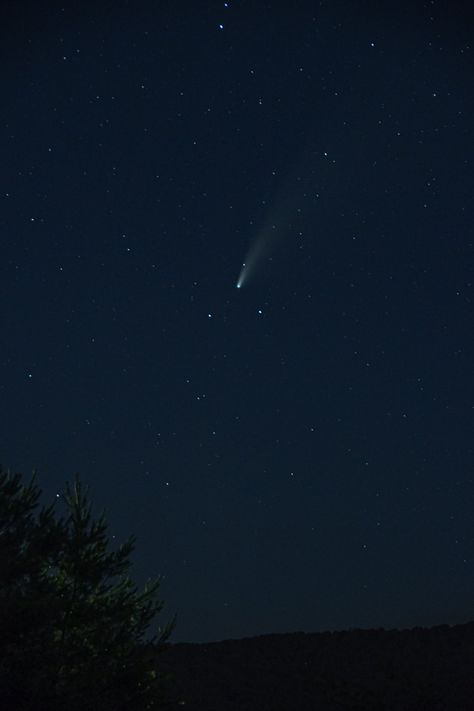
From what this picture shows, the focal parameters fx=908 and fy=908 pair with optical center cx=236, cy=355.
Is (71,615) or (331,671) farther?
(331,671)

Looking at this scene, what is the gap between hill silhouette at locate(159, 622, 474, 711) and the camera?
92.8ft

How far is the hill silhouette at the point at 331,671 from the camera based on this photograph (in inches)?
1114

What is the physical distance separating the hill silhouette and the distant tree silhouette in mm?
10291

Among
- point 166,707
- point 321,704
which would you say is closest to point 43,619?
point 166,707

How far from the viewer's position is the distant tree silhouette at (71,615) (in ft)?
49.1

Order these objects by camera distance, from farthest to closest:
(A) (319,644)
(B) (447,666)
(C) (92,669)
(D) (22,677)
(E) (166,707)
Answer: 1. (A) (319,644)
2. (B) (447,666)
3. (E) (166,707)
4. (C) (92,669)
5. (D) (22,677)

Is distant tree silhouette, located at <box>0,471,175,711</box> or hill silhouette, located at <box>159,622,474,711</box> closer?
distant tree silhouette, located at <box>0,471,175,711</box>

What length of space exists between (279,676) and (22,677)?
1928cm

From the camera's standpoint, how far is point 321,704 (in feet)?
94.3

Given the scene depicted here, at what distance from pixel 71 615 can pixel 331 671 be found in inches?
720

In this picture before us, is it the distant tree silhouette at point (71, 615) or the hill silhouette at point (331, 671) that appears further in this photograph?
the hill silhouette at point (331, 671)

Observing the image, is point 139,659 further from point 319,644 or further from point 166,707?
point 319,644

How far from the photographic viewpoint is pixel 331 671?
3197cm

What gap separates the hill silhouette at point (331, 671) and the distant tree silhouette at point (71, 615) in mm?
10291
